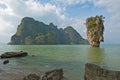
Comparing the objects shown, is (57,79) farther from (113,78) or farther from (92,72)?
(113,78)

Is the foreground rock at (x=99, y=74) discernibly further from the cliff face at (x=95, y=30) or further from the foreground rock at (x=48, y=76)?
the cliff face at (x=95, y=30)

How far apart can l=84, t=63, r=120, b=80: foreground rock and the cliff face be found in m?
106

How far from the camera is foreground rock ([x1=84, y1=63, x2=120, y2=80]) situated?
47.1 ft

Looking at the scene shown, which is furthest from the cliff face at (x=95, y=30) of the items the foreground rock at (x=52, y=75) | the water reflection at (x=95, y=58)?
the foreground rock at (x=52, y=75)

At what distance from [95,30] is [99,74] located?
109m

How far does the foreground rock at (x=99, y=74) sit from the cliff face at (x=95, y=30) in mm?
105586

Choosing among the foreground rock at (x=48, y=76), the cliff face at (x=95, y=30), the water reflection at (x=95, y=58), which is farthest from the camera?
the cliff face at (x=95, y=30)

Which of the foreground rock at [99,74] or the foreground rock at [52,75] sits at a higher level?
the foreground rock at [99,74]

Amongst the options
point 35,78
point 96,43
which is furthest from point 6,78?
point 96,43

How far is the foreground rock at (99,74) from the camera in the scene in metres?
14.3

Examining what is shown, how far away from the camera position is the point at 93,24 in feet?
405

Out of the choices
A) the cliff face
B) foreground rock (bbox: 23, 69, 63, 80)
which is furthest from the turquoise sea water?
the cliff face

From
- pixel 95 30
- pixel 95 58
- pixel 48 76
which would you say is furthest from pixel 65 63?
pixel 95 30

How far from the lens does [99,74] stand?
50.1 ft
